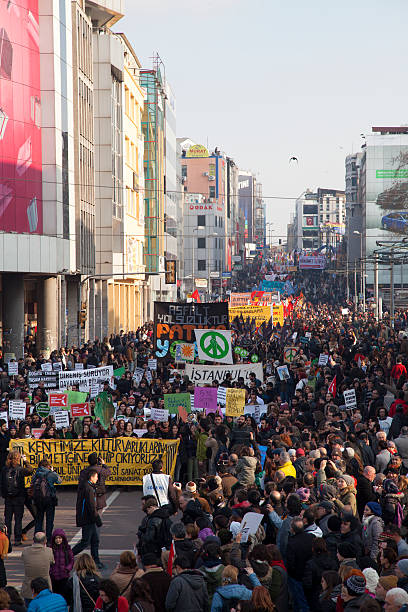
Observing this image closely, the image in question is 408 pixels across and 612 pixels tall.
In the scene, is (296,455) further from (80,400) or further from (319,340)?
(319,340)

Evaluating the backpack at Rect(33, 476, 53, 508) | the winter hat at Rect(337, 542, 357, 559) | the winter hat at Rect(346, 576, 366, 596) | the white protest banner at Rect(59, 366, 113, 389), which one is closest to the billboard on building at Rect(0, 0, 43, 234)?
the white protest banner at Rect(59, 366, 113, 389)

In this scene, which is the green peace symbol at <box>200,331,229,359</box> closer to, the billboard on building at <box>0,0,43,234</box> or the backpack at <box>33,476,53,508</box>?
the backpack at <box>33,476,53,508</box>

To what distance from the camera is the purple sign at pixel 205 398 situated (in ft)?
69.8

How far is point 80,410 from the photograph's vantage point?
67.9ft

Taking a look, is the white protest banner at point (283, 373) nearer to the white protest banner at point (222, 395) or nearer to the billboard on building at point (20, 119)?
the white protest banner at point (222, 395)

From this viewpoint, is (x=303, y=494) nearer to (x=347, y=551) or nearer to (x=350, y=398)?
(x=347, y=551)

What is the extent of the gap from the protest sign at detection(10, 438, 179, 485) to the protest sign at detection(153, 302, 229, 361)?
963cm

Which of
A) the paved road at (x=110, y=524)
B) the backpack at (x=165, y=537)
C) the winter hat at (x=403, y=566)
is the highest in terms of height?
the winter hat at (x=403, y=566)

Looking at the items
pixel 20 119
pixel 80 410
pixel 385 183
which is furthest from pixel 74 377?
pixel 385 183

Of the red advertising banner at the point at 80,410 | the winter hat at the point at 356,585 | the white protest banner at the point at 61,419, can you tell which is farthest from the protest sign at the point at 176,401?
the winter hat at the point at 356,585

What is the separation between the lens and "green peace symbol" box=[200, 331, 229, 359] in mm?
25453

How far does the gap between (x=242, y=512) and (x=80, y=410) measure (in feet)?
31.0

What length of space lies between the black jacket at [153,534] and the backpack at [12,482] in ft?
13.1

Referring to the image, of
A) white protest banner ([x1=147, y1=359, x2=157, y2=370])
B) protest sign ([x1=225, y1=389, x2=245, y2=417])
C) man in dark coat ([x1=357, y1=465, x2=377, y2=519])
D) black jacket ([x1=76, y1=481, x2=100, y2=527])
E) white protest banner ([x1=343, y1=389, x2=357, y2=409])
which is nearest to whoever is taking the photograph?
man in dark coat ([x1=357, y1=465, x2=377, y2=519])
